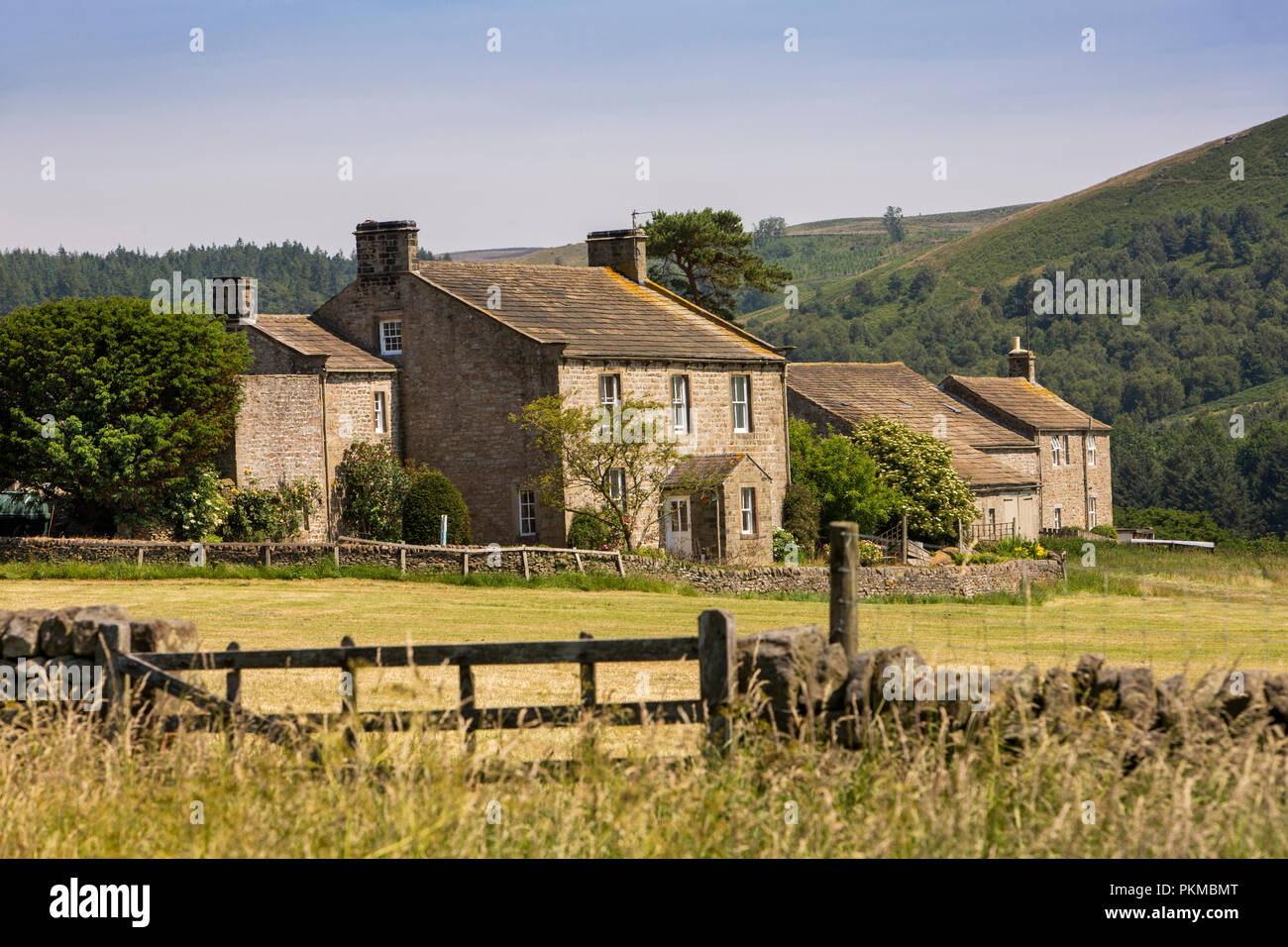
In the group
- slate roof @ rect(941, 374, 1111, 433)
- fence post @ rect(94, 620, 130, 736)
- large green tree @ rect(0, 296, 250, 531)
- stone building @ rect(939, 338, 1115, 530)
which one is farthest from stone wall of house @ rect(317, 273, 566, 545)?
slate roof @ rect(941, 374, 1111, 433)

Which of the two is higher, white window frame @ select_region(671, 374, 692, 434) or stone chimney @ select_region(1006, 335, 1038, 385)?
stone chimney @ select_region(1006, 335, 1038, 385)

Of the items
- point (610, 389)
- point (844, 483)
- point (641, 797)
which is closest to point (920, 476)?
point (844, 483)

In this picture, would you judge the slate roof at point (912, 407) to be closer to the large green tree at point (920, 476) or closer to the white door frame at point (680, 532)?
the large green tree at point (920, 476)

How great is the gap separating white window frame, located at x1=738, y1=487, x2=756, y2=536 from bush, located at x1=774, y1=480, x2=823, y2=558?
2.08 m

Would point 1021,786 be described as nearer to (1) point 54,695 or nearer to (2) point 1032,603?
(1) point 54,695

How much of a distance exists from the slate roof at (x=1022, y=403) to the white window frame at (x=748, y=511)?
2546 cm

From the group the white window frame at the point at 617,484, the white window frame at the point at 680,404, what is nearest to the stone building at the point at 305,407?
Result: the white window frame at the point at 617,484

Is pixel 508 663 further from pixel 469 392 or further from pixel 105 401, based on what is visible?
pixel 469 392

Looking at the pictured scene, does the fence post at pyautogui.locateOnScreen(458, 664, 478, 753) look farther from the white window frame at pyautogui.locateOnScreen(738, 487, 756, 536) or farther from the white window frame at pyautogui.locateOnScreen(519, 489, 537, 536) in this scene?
the white window frame at pyautogui.locateOnScreen(738, 487, 756, 536)

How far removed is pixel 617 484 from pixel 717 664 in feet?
97.0

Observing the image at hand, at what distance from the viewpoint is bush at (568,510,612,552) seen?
1459 inches

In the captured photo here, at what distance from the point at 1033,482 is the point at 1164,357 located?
359ft

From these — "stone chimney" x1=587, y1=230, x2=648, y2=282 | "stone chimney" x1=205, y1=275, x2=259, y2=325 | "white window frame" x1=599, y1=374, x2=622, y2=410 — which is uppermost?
"stone chimney" x1=587, y1=230, x2=648, y2=282

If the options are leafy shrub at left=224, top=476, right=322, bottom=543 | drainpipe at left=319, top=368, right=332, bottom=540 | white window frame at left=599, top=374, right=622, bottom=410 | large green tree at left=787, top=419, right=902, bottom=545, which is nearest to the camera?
leafy shrub at left=224, top=476, right=322, bottom=543
